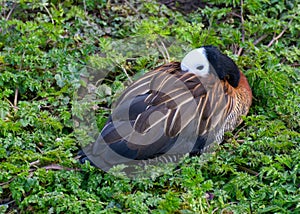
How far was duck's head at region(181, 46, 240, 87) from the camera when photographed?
5.48 metres

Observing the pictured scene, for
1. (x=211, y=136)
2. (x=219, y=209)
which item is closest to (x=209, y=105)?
(x=211, y=136)

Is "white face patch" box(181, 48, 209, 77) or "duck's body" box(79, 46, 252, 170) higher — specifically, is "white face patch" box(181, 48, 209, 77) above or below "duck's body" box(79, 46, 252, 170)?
above

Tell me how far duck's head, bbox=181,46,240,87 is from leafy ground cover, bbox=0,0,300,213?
328mm

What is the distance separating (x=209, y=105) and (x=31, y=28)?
214 centimetres

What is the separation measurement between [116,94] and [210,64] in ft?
3.12

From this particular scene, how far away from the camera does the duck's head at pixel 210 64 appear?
18.0 ft

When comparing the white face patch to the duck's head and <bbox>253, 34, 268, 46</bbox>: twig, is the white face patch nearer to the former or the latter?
the duck's head

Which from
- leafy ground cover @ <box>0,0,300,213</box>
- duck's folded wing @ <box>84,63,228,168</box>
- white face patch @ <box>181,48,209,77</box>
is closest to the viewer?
leafy ground cover @ <box>0,0,300,213</box>

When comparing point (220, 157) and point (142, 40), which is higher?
point (142, 40)

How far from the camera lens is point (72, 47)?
652 cm

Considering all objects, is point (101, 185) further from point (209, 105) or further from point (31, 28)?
point (31, 28)

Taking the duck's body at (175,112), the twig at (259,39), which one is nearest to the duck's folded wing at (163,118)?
the duck's body at (175,112)

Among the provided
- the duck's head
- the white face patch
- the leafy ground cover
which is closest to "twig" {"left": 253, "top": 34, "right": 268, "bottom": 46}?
the leafy ground cover

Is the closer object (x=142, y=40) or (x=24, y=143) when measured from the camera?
(x=24, y=143)
